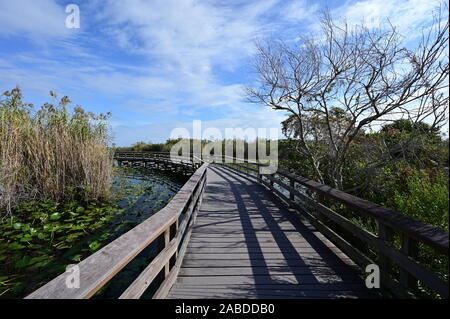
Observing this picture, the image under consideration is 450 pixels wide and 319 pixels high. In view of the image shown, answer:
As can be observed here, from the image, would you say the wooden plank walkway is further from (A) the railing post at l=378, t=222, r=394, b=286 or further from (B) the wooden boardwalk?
(A) the railing post at l=378, t=222, r=394, b=286

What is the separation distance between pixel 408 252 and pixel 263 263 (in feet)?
4.80

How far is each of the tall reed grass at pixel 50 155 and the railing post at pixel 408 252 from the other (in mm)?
6697

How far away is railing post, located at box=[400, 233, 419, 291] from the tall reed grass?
670 centimetres

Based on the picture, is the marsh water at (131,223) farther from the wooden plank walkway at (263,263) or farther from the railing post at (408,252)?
the railing post at (408,252)

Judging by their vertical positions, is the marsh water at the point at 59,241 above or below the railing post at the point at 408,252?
below

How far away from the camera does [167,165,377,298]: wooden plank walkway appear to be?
2.29 metres

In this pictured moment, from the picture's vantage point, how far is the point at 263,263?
2.83m

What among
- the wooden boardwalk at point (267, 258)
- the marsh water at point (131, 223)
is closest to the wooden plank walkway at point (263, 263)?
the wooden boardwalk at point (267, 258)

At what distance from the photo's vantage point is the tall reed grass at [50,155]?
215 inches

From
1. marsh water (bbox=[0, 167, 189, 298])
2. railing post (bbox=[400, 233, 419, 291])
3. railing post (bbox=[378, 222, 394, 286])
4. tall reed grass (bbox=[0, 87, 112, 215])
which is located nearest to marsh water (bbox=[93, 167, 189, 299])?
marsh water (bbox=[0, 167, 189, 298])
